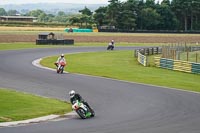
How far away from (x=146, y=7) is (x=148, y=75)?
10289cm

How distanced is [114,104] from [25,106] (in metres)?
4.17

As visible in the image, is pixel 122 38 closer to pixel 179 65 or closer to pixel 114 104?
pixel 179 65

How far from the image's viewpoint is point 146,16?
131 m

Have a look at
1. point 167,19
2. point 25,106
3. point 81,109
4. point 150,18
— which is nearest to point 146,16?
point 150,18

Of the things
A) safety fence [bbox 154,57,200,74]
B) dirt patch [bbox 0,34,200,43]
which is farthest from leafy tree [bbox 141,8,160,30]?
safety fence [bbox 154,57,200,74]

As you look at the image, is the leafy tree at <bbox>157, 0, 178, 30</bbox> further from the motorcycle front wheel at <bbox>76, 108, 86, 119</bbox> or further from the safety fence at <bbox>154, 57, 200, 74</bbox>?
the motorcycle front wheel at <bbox>76, 108, 86, 119</bbox>

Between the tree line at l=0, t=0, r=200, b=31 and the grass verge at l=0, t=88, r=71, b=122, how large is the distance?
105 metres

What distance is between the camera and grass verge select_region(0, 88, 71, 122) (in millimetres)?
18894

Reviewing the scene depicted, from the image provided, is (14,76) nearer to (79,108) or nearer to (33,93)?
(33,93)

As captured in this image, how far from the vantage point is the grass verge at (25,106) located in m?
18.9

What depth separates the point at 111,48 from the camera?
238ft

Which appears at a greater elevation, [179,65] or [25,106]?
[25,106]

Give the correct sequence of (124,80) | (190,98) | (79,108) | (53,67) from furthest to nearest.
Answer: (53,67), (124,80), (190,98), (79,108)

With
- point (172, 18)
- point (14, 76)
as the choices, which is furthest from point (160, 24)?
point (14, 76)
